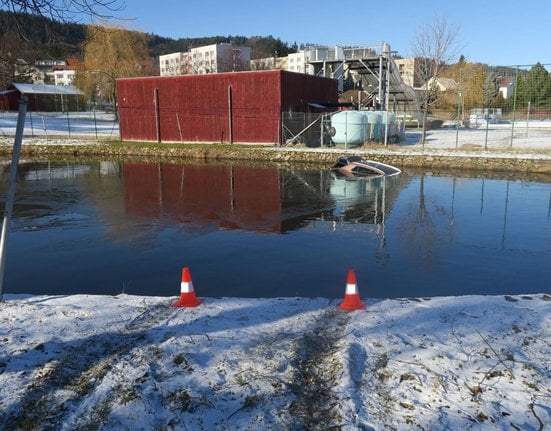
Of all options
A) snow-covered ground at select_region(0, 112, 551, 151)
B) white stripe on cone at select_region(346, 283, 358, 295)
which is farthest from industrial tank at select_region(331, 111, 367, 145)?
white stripe on cone at select_region(346, 283, 358, 295)

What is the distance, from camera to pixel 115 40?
2275 inches

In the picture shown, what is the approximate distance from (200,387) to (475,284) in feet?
17.6

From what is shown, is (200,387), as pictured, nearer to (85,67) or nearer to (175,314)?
(175,314)

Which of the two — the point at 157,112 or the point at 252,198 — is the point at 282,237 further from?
the point at 157,112

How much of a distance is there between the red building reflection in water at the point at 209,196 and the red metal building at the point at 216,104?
8.56m

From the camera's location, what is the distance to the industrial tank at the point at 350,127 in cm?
3081

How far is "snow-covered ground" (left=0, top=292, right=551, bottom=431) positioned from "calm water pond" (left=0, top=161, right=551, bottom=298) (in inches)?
65.4

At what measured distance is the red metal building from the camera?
106ft

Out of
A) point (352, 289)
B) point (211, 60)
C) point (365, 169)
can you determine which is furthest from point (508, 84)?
point (211, 60)

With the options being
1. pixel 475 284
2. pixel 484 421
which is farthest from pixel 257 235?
pixel 484 421

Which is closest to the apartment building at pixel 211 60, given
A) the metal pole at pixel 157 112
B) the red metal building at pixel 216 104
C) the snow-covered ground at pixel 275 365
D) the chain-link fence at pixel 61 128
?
the chain-link fence at pixel 61 128

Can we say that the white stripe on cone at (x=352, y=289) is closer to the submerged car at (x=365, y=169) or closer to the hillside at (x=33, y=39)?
the hillside at (x=33, y=39)

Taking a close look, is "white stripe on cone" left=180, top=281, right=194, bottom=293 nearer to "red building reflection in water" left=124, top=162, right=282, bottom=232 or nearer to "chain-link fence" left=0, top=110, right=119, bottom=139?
"red building reflection in water" left=124, top=162, right=282, bottom=232

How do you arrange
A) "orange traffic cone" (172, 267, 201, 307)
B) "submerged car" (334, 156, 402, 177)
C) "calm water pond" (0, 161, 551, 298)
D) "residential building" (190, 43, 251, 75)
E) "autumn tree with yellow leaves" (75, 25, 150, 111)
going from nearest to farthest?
"orange traffic cone" (172, 267, 201, 307)
"calm water pond" (0, 161, 551, 298)
"submerged car" (334, 156, 402, 177)
"autumn tree with yellow leaves" (75, 25, 150, 111)
"residential building" (190, 43, 251, 75)
